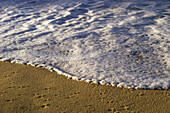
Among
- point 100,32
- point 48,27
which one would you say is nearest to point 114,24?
point 100,32

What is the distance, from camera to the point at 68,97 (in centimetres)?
181

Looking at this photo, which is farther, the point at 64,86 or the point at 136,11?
the point at 136,11

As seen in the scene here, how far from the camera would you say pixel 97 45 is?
3.21 metres

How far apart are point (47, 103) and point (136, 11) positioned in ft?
16.0

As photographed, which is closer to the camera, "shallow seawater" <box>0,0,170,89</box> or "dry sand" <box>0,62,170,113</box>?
"dry sand" <box>0,62,170,113</box>

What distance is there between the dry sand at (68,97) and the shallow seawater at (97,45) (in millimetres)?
170

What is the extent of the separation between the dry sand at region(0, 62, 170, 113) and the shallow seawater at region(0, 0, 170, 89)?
0.17 metres

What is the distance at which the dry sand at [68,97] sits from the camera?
5.40ft

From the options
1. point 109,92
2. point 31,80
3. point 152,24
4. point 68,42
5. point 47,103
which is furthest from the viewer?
point 152,24

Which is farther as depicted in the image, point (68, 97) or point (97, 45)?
point (97, 45)

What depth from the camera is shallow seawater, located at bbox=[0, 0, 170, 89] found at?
229 cm

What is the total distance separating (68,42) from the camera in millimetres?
3393

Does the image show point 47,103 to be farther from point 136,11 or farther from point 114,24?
point 136,11

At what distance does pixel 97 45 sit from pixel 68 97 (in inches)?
61.3
